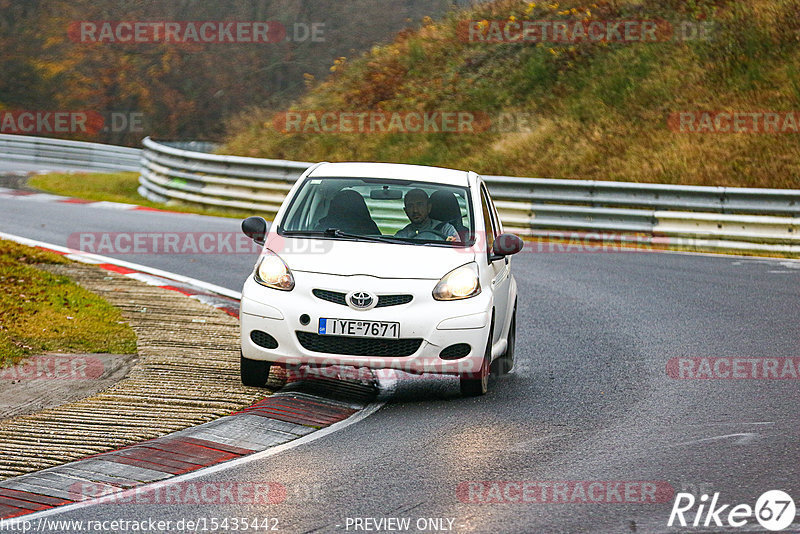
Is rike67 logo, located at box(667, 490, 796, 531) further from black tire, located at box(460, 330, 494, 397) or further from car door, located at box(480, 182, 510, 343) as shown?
car door, located at box(480, 182, 510, 343)

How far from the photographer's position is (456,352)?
8.50 meters

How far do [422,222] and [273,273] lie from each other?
1369 millimetres

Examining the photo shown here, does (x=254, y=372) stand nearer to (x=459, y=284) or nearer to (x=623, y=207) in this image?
(x=459, y=284)

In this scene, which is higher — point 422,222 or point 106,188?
point 106,188

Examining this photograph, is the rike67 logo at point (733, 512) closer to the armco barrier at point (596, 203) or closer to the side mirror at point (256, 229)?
the side mirror at point (256, 229)

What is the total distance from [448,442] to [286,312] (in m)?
1.66

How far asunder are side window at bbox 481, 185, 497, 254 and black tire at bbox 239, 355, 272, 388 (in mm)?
1947

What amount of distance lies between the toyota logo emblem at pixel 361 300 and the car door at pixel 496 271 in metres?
1.08

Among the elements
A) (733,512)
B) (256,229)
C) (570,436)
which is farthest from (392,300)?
(733,512)

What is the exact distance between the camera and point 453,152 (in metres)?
28.2

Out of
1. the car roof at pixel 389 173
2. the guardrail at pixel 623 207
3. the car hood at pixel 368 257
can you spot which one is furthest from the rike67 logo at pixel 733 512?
the guardrail at pixel 623 207

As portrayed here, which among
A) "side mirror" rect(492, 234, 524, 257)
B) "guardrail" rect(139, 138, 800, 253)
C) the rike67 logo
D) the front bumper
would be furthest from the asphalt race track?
"guardrail" rect(139, 138, 800, 253)

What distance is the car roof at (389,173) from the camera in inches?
380

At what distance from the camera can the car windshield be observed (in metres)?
9.24
